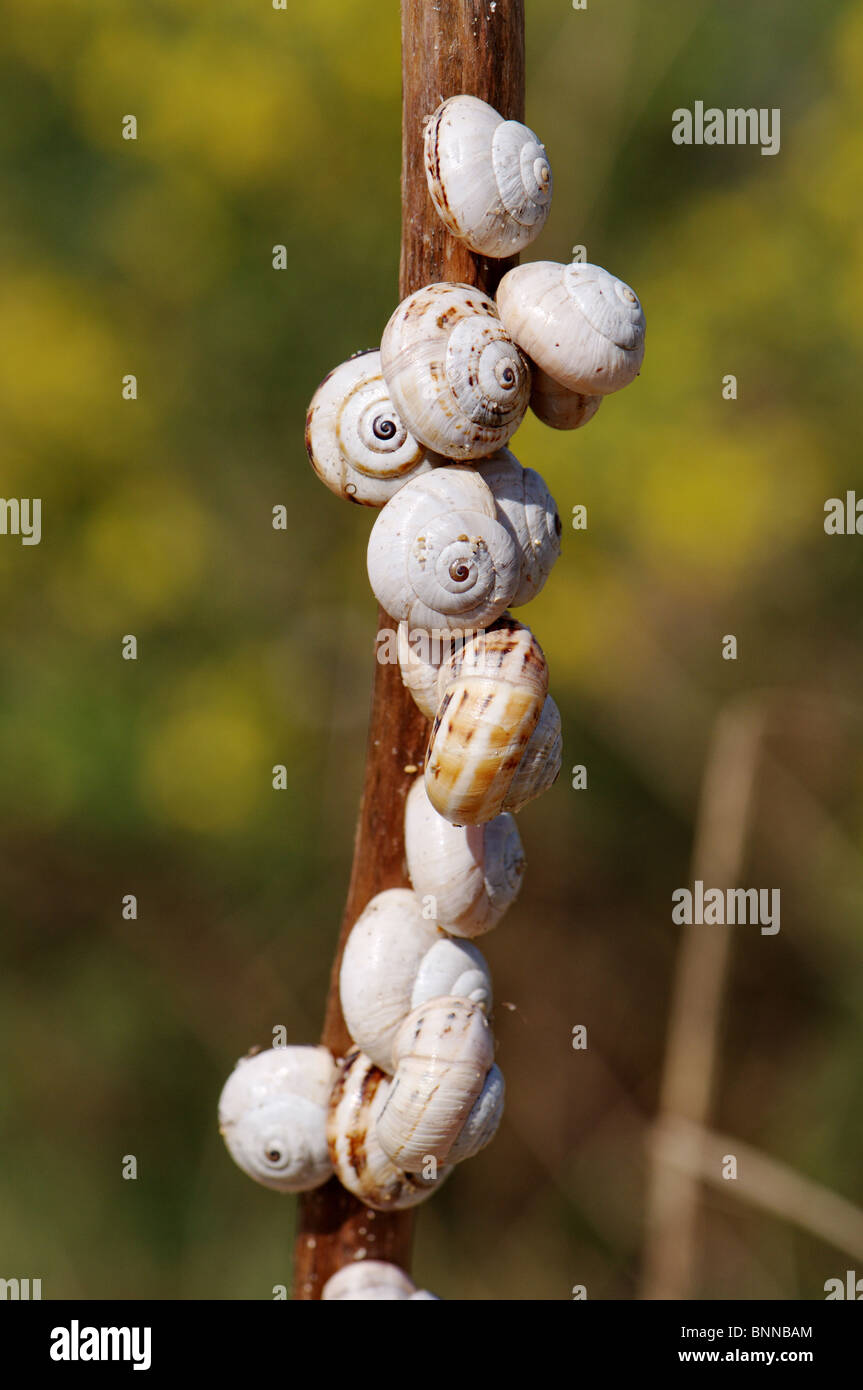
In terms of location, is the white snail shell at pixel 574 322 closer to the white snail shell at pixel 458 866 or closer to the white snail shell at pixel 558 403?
the white snail shell at pixel 558 403

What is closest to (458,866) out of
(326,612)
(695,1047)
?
(695,1047)

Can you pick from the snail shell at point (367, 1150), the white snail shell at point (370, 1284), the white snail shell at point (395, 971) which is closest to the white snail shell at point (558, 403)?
the white snail shell at point (395, 971)

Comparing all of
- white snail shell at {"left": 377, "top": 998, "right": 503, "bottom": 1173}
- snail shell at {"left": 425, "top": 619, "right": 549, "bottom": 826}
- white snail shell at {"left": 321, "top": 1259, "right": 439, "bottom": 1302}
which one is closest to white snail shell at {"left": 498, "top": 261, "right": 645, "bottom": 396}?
snail shell at {"left": 425, "top": 619, "right": 549, "bottom": 826}

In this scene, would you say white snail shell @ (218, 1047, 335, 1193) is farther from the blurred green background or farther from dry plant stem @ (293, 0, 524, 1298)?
the blurred green background

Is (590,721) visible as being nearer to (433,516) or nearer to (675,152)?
(675,152)

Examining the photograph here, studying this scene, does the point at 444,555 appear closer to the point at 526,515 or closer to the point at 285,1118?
the point at 526,515

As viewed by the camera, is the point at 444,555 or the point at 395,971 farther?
the point at 395,971

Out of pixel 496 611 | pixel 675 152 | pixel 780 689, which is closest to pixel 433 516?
pixel 496 611
